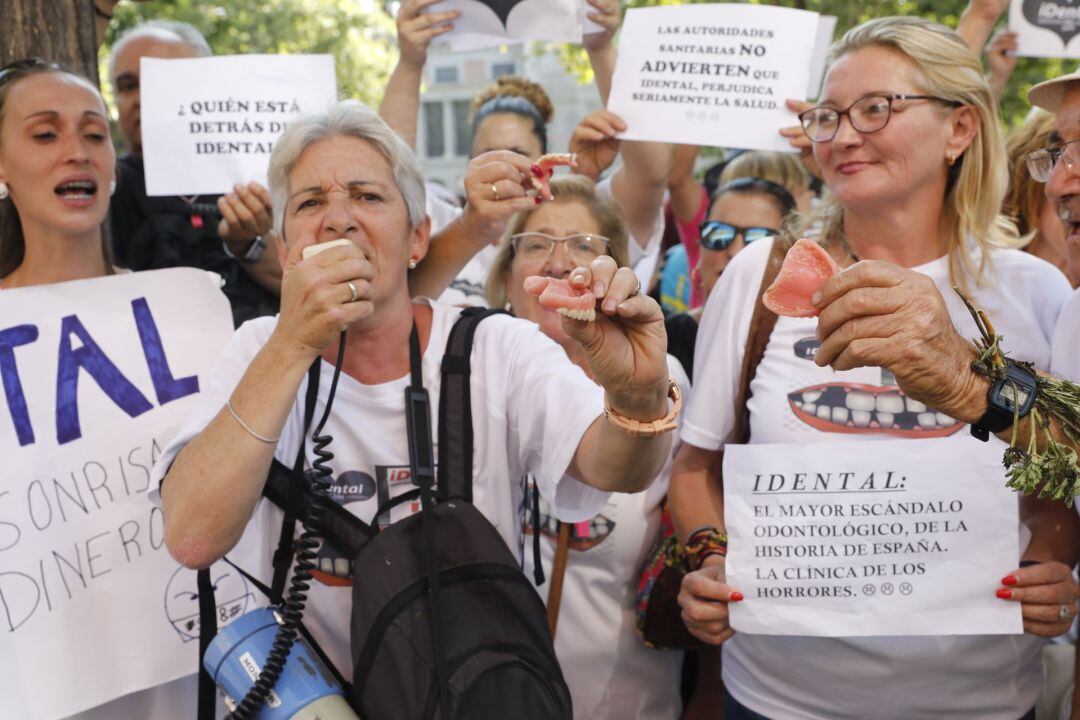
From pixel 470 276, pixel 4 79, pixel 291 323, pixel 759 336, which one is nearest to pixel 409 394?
pixel 291 323

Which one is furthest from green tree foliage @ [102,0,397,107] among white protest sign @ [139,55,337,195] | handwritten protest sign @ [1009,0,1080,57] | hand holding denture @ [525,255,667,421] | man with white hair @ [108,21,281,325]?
hand holding denture @ [525,255,667,421]

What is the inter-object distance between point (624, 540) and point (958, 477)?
95 cm

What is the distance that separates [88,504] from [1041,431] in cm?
218

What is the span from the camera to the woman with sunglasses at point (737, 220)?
3.78m

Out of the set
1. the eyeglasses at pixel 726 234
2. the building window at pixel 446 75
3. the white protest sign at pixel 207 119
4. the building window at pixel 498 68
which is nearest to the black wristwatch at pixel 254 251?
the white protest sign at pixel 207 119

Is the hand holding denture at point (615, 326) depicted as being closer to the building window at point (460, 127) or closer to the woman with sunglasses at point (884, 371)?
the woman with sunglasses at point (884, 371)

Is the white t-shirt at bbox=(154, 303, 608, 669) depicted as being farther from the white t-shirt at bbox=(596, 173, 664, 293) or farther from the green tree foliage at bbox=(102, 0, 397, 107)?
the green tree foliage at bbox=(102, 0, 397, 107)

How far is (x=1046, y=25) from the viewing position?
12.0ft

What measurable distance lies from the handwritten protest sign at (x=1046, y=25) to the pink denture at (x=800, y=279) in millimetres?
2481

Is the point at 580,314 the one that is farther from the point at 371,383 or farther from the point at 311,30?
the point at 311,30

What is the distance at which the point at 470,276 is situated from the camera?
3.99 meters

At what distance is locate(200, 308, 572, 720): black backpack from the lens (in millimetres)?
1849

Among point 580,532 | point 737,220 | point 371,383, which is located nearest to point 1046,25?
point 737,220

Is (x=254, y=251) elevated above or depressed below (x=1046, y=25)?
below
